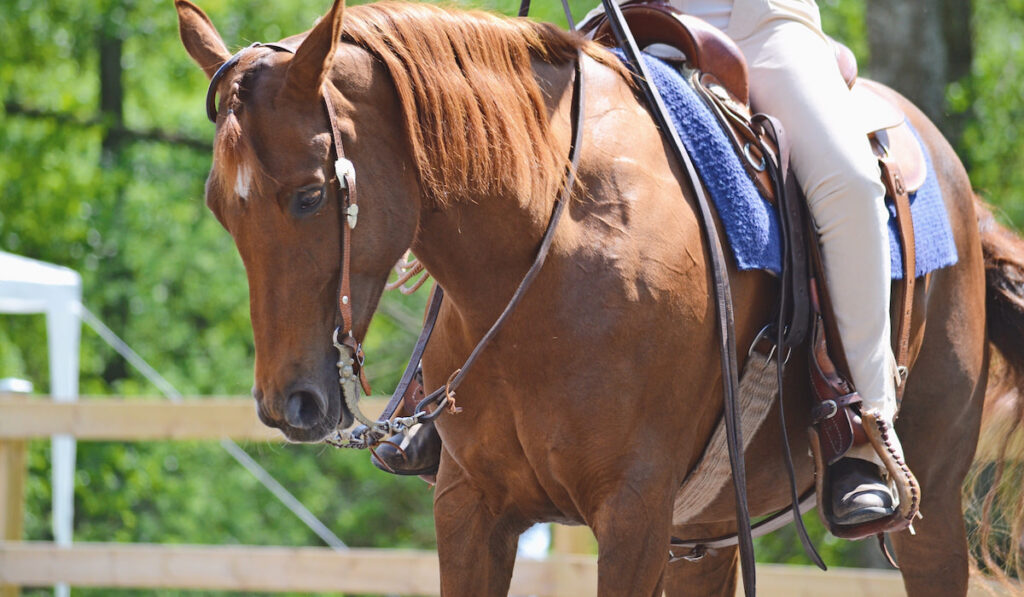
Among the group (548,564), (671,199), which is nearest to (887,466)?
(671,199)

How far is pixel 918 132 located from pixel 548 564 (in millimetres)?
2603

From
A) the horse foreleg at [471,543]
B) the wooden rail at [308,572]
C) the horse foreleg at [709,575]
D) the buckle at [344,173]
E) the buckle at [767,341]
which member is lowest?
the wooden rail at [308,572]

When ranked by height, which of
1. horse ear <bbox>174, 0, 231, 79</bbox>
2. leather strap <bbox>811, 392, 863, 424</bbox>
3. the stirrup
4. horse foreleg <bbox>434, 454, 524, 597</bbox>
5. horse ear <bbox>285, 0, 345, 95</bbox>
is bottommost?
horse foreleg <bbox>434, 454, 524, 597</bbox>

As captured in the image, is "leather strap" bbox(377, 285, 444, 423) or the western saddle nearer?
"leather strap" bbox(377, 285, 444, 423)

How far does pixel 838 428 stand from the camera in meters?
2.74

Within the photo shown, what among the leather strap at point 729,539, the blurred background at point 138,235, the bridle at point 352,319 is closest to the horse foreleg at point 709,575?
the leather strap at point 729,539

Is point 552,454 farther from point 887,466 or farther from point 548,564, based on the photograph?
point 548,564

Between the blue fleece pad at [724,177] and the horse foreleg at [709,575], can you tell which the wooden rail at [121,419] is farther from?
the blue fleece pad at [724,177]

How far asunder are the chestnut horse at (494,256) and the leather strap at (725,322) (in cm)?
3

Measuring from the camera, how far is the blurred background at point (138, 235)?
14.0 meters

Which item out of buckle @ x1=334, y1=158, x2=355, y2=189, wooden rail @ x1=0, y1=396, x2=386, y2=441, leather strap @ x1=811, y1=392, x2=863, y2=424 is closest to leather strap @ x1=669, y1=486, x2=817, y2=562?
leather strap @ x1=811, y1=392, x2=863, y2=424

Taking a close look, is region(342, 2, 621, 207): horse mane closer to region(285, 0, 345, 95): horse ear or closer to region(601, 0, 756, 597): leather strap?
region(285, 0, 345, 95): horse ear

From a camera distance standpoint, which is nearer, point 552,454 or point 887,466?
point 552,454

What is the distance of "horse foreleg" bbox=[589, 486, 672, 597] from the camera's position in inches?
91.4
